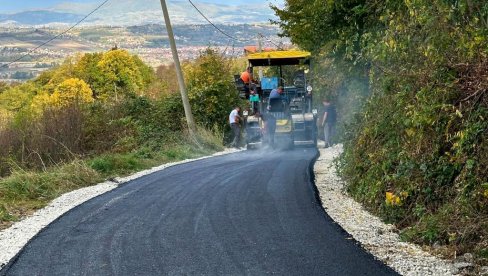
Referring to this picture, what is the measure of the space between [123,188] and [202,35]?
103805 mm

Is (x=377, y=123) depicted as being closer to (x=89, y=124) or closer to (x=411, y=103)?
(x=411, y=103)

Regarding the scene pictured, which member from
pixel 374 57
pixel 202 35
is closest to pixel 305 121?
pixel 374 57

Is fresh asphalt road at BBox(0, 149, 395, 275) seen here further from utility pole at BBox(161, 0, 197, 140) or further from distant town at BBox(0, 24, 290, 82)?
distant town at BBox(0, 24, 290, 82)


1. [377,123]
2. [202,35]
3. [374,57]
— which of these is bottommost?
[377,123]

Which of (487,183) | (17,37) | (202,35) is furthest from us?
(17,37)

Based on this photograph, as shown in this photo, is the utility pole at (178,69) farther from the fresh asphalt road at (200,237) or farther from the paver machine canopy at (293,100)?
the fresh asphalt road at (200,237)

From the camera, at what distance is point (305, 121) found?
2297cm

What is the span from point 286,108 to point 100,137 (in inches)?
292

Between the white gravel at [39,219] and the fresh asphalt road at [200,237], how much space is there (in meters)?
0.21

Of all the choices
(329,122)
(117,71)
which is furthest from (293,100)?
(117,71)

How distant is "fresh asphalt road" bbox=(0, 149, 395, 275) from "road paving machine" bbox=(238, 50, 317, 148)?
36.3 feet

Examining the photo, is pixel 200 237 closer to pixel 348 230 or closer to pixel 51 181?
pixel 348 230

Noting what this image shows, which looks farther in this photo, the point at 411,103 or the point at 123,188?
the point at 123,188

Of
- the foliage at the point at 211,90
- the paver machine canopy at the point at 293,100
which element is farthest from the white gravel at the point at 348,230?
the foliage at the point at 211,90
